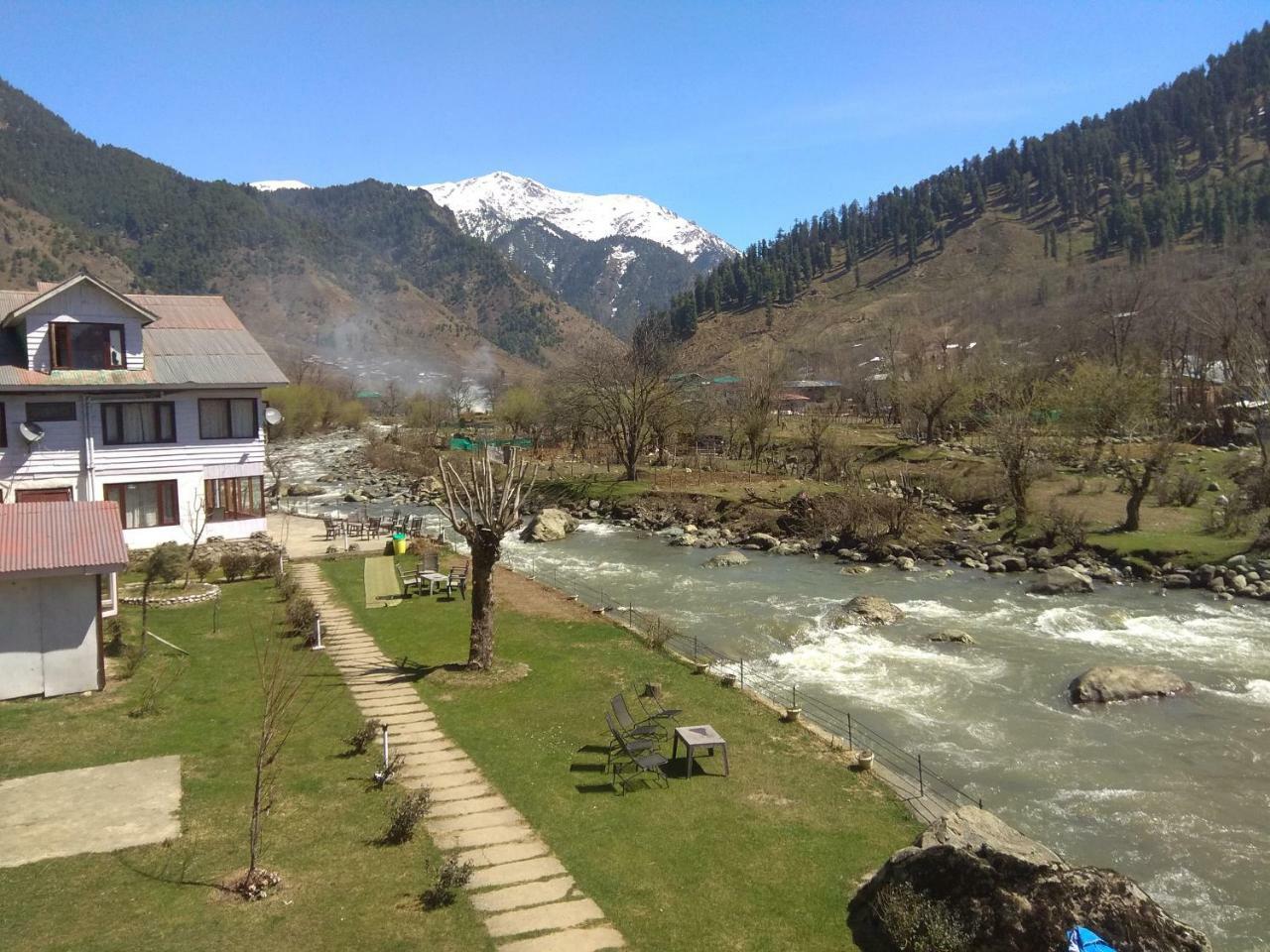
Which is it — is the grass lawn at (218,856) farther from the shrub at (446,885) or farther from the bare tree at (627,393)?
the bare tree at (627,393)

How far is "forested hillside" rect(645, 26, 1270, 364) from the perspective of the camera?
13875 centimetres

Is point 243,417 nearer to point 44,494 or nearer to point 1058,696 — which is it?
point 44,494

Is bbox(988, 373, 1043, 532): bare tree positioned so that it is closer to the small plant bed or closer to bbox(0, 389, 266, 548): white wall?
bbox(0, 389, 266, 548): white wall

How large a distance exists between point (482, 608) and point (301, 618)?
5347 millimetres

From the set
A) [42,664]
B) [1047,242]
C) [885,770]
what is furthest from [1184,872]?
[1047,242]

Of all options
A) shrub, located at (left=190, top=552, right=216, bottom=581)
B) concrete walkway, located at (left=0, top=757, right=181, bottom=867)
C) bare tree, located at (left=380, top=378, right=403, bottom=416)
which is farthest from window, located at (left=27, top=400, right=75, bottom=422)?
bare tree, located at (left=380, top=378, right=403, bottom=416)

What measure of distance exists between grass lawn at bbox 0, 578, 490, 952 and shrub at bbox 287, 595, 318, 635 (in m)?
3.54

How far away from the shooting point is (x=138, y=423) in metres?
27.5

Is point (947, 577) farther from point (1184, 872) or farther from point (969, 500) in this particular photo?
point (1184, 872)

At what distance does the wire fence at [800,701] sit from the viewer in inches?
546

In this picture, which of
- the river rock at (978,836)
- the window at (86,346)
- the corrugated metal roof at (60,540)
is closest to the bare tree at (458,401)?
the window at (86,346)

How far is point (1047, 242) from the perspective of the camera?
159 metres

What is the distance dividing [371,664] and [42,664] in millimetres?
5794

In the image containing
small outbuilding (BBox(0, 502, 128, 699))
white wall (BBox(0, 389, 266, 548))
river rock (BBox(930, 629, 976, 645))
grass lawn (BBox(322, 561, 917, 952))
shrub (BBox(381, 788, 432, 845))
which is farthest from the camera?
white wall (BBox(0, 389, 266, 548))
